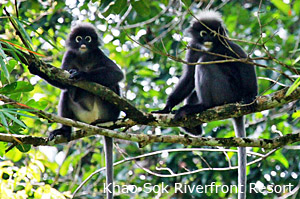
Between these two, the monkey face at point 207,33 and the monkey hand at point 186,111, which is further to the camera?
the monkey face at point 207,33

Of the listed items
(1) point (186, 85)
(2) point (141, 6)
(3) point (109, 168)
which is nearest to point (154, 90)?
(1) point (186, 85)

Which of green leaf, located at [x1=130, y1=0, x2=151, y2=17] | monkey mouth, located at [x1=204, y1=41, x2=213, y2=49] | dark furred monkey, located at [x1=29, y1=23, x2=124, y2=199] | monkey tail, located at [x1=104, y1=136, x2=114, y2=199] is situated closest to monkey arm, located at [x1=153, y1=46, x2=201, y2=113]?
monkey mouth, located at [x1=204, y1=41, x2=213, y2=49]

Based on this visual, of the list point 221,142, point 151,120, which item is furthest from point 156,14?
point 221,142

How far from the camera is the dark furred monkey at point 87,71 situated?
5.16 metres

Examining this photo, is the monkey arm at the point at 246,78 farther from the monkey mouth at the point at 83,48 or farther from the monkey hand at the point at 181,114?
the monkey mouth at the point at 83,48

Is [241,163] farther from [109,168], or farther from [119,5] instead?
[119,5]

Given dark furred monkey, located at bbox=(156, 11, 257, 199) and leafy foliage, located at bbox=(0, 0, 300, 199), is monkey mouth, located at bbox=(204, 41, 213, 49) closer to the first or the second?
dark furred monkey, located at bbox=(156, 11, 257, 199)

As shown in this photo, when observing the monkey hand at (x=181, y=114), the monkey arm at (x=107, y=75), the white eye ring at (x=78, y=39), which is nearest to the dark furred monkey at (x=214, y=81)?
the monkey hand at (x=181, y=114)

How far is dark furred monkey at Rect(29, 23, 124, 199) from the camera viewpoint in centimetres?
516

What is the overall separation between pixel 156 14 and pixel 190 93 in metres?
1.97

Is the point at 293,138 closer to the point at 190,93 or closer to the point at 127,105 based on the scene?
the point at 127,105

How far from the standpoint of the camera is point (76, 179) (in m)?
6.88

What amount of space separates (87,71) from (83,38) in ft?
1.60

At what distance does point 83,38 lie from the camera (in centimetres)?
561
